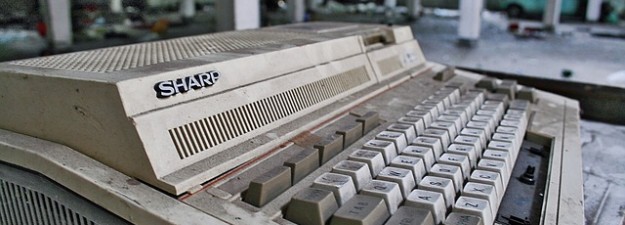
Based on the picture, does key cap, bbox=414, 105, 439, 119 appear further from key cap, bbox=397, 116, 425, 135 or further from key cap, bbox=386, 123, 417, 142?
key cap, bbox=386, 123, 417, 142

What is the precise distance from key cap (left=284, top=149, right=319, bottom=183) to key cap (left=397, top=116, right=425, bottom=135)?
1.69 feet

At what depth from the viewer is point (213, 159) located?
1327mm

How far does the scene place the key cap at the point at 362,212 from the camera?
1067 millimetres

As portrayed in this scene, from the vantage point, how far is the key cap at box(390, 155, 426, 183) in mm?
1396

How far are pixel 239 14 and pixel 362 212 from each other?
10.9 ft

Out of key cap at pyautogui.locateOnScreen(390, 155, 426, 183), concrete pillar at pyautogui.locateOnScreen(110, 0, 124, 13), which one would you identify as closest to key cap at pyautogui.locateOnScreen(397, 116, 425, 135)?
key cap at pyautogui.locateOnScreen(390, 155, 426, 183)

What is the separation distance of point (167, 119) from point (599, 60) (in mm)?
5369

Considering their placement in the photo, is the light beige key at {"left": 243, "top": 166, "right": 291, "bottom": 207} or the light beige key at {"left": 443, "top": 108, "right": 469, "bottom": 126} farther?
the light beige key at {"left": 443, "top": 108, "right": 469, "bottom": 126}

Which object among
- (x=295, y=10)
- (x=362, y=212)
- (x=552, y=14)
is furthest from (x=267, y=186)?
(x=552, y=14)

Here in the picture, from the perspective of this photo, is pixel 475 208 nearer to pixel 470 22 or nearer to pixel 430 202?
pixel 430 202

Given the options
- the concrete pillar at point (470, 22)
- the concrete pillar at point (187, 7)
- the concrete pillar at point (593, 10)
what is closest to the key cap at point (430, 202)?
the concrete pillar at point (470, 22)

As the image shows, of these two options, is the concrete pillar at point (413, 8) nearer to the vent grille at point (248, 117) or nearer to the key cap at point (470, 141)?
the vent grille at point (248, 117)

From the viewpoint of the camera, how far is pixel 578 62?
517 centimetres

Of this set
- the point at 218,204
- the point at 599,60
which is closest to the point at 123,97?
the point at 218,204
